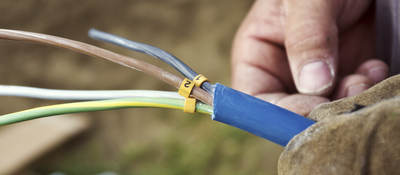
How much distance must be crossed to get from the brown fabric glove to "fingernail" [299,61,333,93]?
0.27m

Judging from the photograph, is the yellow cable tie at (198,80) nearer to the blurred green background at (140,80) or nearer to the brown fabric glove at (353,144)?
the brown fabric glove at (353,144)

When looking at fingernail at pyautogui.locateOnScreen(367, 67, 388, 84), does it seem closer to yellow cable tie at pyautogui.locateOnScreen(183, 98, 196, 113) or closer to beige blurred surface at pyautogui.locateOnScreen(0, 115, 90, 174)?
yellow cable tie at pyautogui.locateOnScreen(183, 98, 196, 113)

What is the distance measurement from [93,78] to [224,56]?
56 centimetres

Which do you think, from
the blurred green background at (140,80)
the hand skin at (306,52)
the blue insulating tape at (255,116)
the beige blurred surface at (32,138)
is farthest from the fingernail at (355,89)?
the beige blurred surface at (32,138)

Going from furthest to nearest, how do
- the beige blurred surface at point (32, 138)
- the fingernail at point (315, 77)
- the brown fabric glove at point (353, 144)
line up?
the beige blurred surface at point (32, 138)
the fingernail at point (315, 77)
the brown fabric glove at point (353, 144)

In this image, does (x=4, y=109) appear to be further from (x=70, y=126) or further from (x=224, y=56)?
(x=224, y=56)

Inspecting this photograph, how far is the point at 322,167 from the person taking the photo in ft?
1.00

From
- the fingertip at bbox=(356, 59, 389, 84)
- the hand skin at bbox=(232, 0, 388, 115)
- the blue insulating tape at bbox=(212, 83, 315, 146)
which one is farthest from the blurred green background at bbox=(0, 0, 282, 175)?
the blue insulating tape at bbox=(212, 83, 315, 146)

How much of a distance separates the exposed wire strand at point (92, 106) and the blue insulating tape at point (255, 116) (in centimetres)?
2

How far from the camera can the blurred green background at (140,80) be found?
1.43 metres

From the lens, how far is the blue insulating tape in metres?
0.33

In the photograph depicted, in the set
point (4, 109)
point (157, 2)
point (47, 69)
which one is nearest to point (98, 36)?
point (157, 2)

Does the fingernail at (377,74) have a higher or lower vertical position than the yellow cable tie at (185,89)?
lower

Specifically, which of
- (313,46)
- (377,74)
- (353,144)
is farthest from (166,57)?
(377,74)
